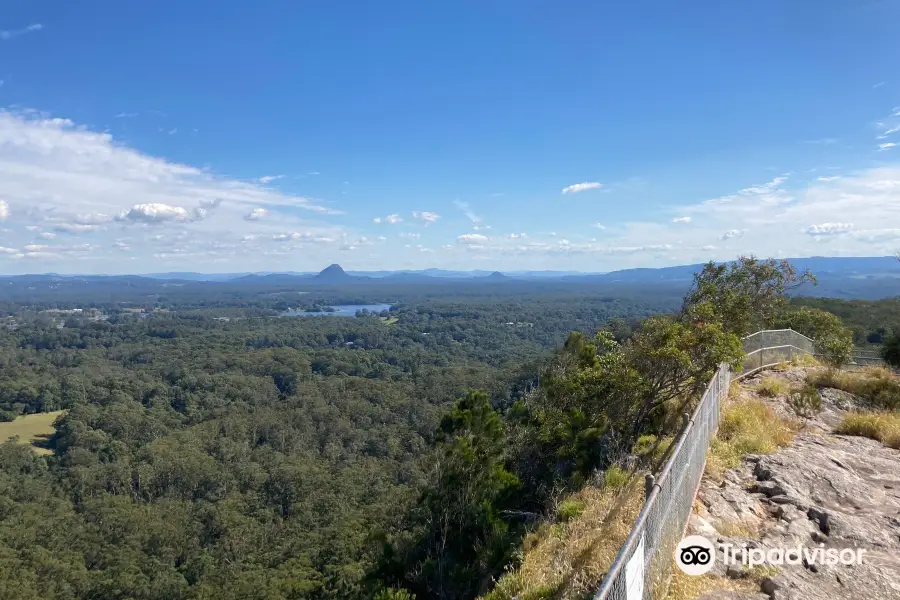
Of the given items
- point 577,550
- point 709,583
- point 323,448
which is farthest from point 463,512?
point 323,448

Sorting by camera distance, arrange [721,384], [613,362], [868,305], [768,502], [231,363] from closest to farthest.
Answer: [768,502] → [721,384] → [613,362] → [868,305] → [231,363]

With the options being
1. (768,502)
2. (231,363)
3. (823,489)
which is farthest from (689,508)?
(231,363)

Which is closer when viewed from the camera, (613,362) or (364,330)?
(613,362)

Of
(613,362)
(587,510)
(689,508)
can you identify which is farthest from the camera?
(613,362)

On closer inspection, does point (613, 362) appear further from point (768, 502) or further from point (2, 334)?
point (2, 334)

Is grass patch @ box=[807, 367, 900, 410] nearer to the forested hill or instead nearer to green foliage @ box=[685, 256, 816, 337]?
green foliage @ box=[685, 256, 816, 337]

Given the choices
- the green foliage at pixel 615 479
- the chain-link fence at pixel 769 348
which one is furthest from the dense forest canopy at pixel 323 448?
the green foliage at pixel 615 479
